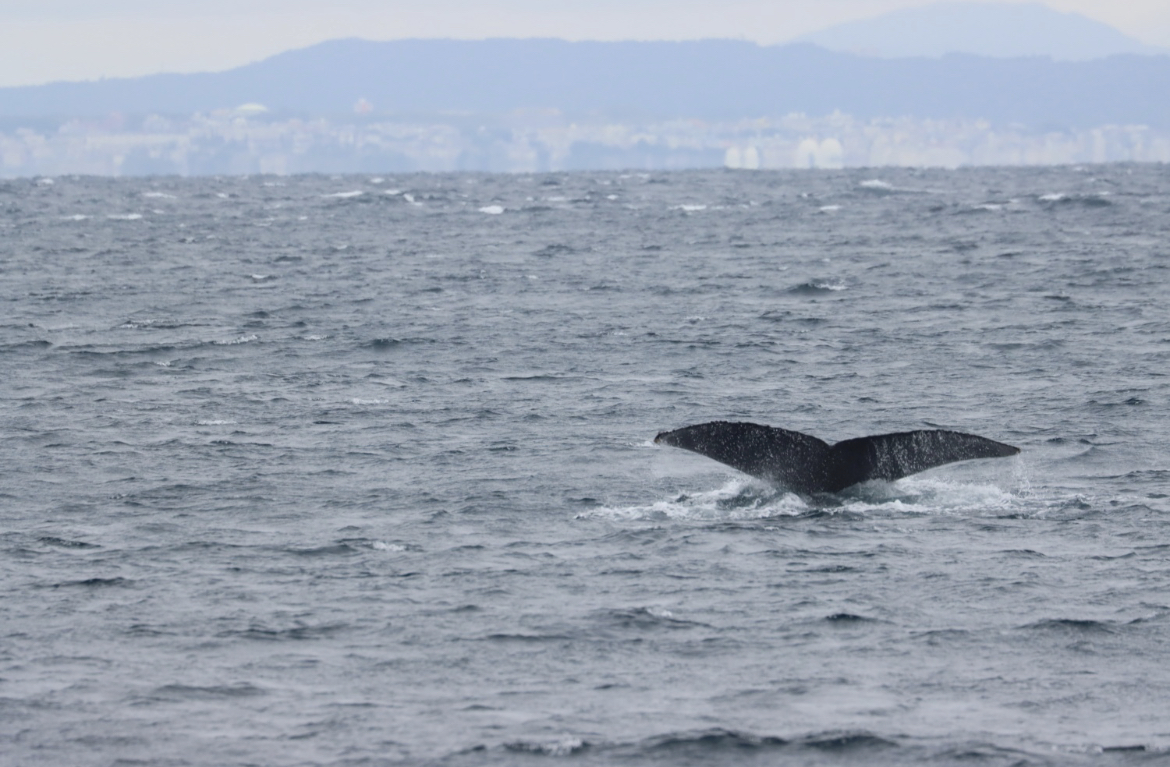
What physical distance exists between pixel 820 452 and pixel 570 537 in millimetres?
1908

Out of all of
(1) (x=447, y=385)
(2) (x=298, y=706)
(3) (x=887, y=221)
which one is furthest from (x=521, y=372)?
(3) (x=887, y=221)

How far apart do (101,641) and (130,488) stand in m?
4.50

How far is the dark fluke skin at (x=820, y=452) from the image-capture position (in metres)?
11.5

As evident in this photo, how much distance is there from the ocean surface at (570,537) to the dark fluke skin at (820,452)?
0.28 m

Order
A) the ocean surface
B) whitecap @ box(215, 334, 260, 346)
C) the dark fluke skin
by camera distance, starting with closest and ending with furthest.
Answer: the ocean surface, the dark fluke skin, whitecap @ box(215, 334, 260, 346)

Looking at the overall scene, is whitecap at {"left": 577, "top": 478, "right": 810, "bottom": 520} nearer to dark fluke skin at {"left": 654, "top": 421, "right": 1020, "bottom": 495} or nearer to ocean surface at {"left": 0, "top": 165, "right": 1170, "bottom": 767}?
ocean surface at {"left": 0, "top": 165, "right": 1170, "bottom": 767}

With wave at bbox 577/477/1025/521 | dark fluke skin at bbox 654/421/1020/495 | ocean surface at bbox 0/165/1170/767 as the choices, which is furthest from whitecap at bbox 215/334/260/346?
dark fluke skin at bbox 654/421/1020/495

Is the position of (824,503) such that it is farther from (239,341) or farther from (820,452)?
(239,341)

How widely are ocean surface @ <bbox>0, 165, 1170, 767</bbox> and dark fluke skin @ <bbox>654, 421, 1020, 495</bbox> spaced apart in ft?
0.93

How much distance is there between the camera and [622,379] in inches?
807

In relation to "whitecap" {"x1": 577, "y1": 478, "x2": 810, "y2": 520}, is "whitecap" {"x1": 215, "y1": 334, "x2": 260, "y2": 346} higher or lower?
lower

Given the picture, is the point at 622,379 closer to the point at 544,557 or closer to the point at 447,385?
the point at 447,385

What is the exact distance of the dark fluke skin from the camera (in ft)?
37.7

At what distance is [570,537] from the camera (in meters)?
12.3
